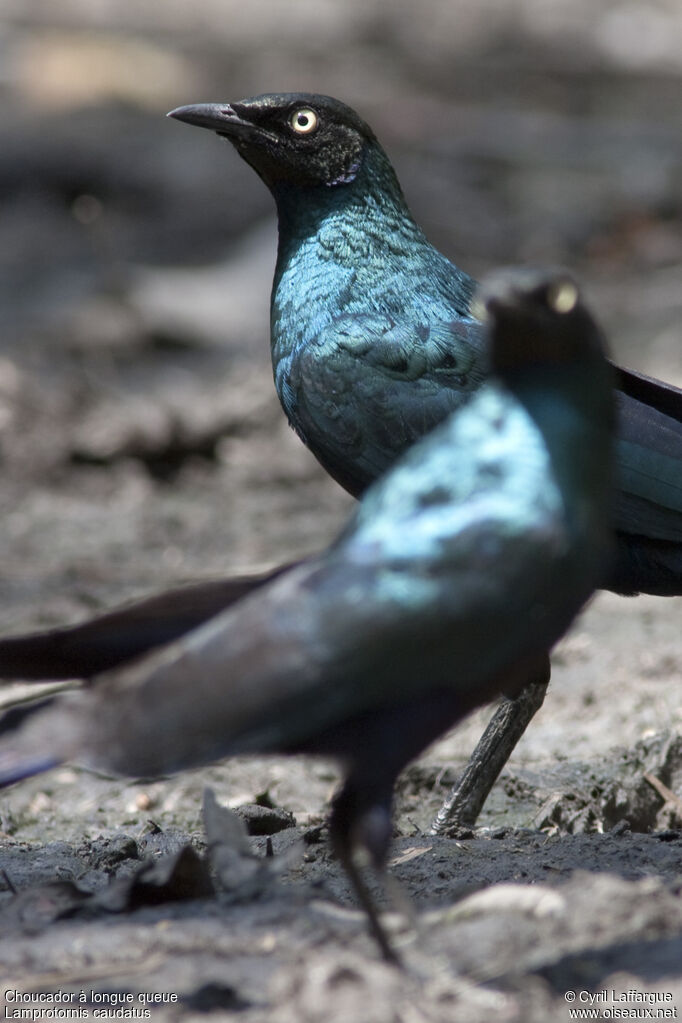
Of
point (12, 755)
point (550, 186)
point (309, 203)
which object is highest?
point (550, 186)

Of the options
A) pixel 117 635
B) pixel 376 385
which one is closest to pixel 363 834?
pixel 117 635

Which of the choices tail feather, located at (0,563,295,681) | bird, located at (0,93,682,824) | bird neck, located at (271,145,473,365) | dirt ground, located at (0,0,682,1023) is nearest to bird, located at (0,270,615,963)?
tail feather, located at (0,563,295,681)

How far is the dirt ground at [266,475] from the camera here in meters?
2.94

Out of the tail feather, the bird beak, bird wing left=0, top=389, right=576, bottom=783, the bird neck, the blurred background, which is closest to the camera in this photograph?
bird wing left=0, top=389, right=576, bottom=783

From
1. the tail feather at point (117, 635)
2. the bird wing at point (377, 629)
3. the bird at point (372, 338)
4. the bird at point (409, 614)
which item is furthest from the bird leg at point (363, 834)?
the bird at point (372, 338)

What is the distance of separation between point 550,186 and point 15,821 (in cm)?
963

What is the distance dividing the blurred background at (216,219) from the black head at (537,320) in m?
3.82

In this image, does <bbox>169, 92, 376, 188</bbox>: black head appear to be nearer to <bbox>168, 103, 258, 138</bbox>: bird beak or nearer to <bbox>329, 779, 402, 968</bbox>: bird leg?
<bbox>168, 103, 258, 138</bbox>: bird beak

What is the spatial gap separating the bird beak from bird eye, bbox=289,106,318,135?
0.46ft

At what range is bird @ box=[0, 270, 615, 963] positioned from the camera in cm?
285

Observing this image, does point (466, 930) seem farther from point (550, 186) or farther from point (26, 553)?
point (550, 186)

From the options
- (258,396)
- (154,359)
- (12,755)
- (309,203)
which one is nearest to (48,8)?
(154,359)

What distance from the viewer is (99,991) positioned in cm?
289

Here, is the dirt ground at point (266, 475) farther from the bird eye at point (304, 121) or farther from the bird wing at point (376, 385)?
the bird eye at point (304, 121)
